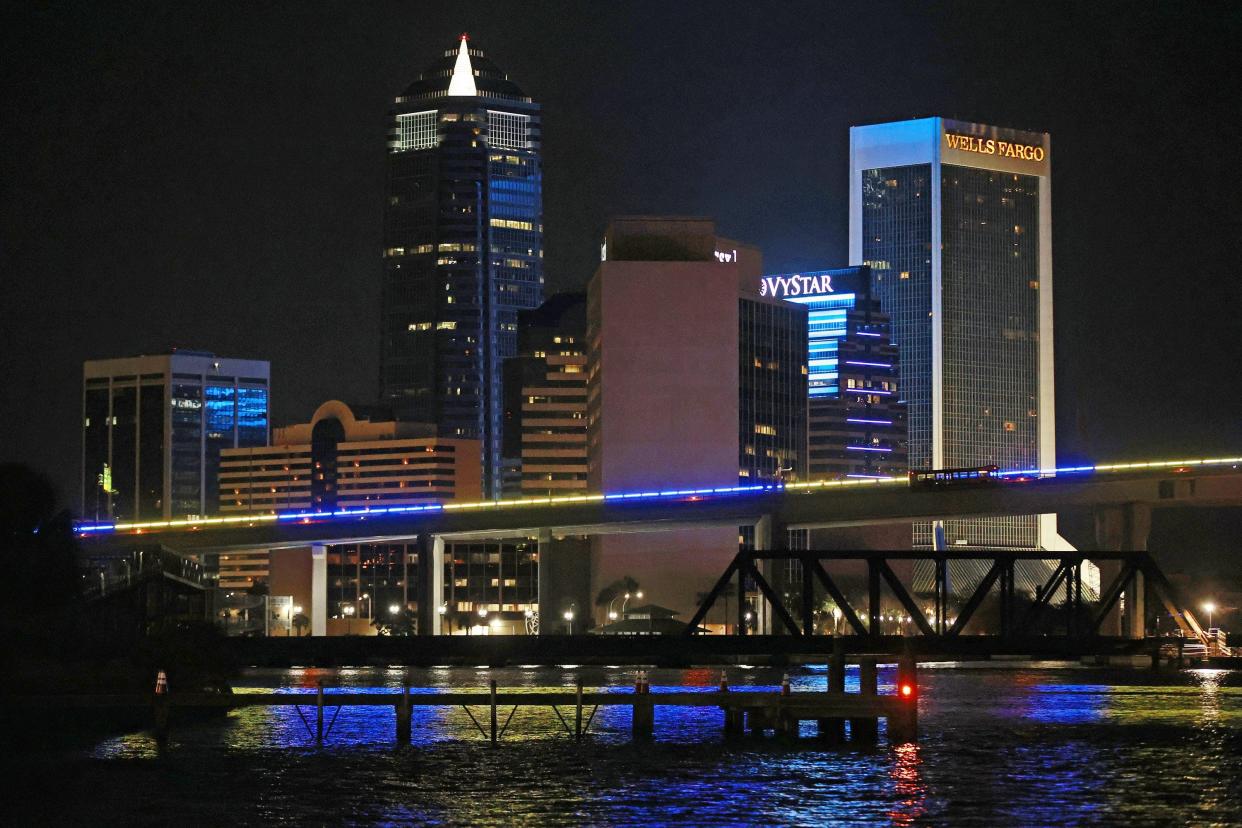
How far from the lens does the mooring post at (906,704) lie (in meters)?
85.6

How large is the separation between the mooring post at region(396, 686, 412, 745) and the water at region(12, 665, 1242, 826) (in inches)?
44.2

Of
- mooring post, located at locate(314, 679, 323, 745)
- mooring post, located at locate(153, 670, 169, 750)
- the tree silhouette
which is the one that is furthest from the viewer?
the tree silhouette

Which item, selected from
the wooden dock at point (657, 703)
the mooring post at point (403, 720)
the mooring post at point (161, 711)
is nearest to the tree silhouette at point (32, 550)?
the wooden dock at point (657, 703)

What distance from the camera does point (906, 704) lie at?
85.4 metres

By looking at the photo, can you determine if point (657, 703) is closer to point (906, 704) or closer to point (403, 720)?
point (906, 704)

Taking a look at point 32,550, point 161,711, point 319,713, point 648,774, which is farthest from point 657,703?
point 32,550

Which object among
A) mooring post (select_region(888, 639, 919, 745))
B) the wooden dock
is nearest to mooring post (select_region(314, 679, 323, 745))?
the wooden dock

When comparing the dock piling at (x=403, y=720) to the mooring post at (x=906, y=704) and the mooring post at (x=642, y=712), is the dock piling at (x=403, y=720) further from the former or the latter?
the mooring post at (x=906, y=704)

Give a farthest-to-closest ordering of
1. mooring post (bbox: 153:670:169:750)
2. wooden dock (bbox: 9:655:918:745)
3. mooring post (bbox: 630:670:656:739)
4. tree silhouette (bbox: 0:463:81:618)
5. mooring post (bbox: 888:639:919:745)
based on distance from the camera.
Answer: tree silhouette (bbox: 0:463:81:618), mooring post (bbox: 630:670:656:739), mooring post (bbox: 153:670:169:750), mooring post (bbox: 888:639:919:745), wooden dock (bbox: 9:655:918:745)

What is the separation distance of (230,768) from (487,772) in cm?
1055

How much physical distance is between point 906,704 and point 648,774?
1458 centimetres

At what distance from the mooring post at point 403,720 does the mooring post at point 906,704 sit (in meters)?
21.7

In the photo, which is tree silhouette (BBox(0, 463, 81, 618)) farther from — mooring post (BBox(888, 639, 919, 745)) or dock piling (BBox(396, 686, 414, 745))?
mooring post (BBox(888, 639, 919, 745))

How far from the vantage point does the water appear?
65.4 m
